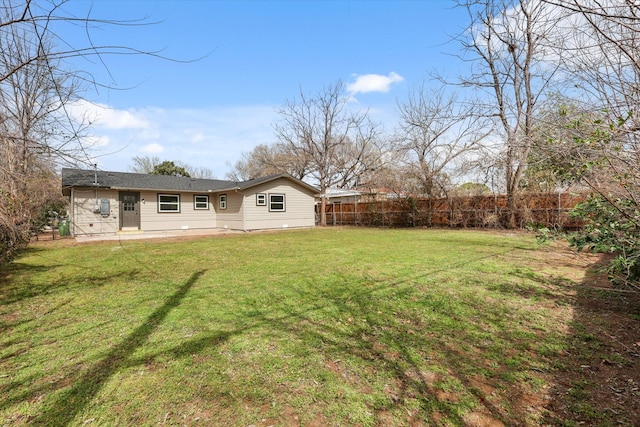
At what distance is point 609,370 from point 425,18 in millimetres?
4390

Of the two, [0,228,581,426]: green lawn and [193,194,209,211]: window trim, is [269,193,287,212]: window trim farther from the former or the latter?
[0,228,581,426]: green lawn

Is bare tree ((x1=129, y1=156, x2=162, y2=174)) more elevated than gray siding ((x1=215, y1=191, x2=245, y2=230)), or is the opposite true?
bare tree ((x1=129, y1=156, x2=162, y2=174))

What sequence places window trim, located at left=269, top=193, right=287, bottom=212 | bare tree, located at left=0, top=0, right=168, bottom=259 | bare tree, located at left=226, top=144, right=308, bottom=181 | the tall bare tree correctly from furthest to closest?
bare tree, located at left=226, top=144, right=308, bottom=181, window trim, located at left=269, top=193, right=287, bottom=212, the tall bare tree, bare tree, located at left=0, top=0, right=168, bottom=259

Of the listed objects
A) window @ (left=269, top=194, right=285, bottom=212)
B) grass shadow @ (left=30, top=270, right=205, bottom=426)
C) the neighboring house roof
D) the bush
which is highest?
the neighboring house roof

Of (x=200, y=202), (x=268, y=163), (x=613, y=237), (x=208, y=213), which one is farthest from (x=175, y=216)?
(x=613, y=237)

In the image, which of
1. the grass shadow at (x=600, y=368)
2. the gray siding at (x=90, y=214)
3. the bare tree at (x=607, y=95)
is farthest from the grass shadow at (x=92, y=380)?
the gray siding at (x=90, y=214)

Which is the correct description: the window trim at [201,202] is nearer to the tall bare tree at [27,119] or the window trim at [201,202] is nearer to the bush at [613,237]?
the tall bare tree at [27,119]

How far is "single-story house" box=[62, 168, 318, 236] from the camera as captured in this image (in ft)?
43.3

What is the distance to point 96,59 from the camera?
239cm

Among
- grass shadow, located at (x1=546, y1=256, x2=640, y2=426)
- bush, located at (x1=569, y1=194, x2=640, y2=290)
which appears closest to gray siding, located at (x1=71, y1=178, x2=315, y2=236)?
bush, located at (x1=569, y1=194, x2=640, y2=290)

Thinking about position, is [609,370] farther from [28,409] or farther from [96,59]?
[96,59]

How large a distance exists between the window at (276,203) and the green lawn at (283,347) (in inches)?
430

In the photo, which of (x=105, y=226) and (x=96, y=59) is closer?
(x=96, y=59)

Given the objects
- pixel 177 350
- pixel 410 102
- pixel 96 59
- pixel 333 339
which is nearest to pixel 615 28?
pixel 333 339
